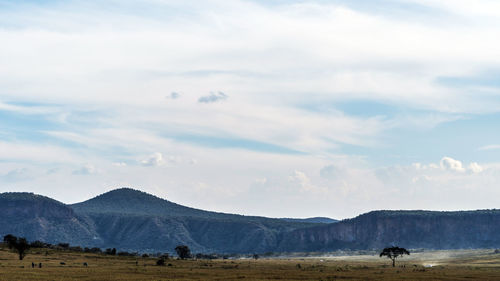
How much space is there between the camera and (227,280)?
3391 inches

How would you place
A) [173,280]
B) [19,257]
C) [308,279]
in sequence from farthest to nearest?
[19,257], [308,279], [173,280]

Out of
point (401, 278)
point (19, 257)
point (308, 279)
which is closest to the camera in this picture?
point (308, 279)

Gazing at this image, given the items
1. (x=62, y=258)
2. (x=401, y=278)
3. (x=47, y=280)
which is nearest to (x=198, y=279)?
(x=47, y=280)

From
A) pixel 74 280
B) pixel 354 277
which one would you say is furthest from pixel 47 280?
pixel 354 277

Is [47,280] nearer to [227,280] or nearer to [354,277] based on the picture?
[227,280]

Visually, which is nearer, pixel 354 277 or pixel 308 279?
pixel 308 279

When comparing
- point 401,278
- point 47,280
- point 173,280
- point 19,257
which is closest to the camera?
point 47,280

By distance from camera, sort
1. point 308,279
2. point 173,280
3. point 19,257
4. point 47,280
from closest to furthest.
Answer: point 47,280 < point 173,280 < point 308,279 < point 19,257

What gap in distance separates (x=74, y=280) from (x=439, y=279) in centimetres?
4759

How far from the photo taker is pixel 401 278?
95562 millimetres

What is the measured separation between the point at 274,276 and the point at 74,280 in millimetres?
28734

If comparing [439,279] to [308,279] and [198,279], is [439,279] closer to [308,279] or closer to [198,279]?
[308,279]

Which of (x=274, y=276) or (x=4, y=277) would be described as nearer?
(x=4, y=277)

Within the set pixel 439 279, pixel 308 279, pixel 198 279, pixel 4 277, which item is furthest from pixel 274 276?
pixel 4 277
